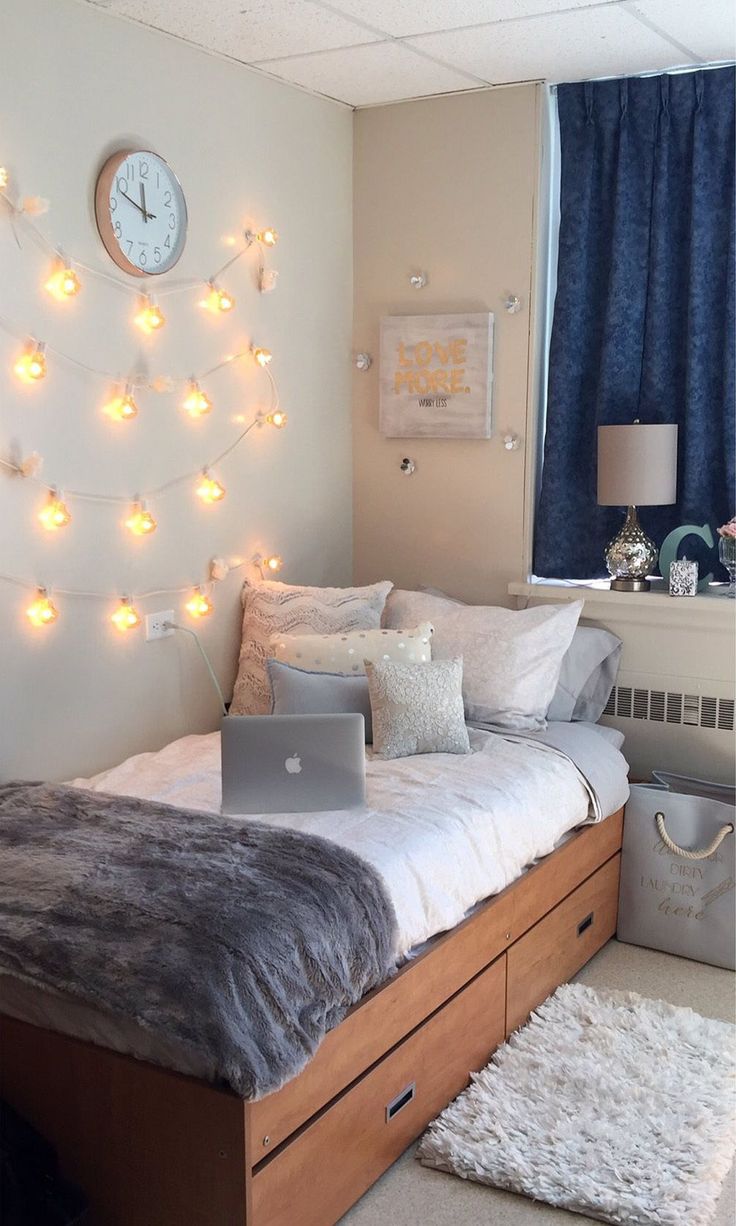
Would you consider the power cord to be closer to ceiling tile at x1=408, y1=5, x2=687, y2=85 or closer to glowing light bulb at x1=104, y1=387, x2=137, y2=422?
glowing light bulb at x1=104, y1=387, x2=137, y2=422

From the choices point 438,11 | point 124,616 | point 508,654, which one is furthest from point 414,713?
point 438,11

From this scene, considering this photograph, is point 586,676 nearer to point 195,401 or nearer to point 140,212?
point 195,401

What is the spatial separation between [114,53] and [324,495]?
4.84 feet

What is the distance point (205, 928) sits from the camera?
205 cm

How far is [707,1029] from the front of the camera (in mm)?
2844

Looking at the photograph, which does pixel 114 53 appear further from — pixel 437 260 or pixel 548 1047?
pixel 548 1047

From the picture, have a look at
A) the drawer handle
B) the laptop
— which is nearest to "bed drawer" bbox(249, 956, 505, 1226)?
the drawer handle

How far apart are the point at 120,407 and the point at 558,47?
151 centimetres

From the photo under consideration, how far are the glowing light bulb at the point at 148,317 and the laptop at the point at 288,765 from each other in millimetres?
1112

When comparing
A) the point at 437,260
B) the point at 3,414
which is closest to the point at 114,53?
the point at 3,414

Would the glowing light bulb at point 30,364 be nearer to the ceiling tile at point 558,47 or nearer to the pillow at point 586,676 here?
the ceiling tile at point 558,47

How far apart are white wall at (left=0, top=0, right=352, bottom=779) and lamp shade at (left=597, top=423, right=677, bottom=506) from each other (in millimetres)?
955

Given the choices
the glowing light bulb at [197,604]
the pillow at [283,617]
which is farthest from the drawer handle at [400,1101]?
the glowing light bulb at [197,604]

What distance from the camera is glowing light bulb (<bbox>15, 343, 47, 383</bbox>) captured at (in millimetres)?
2797
